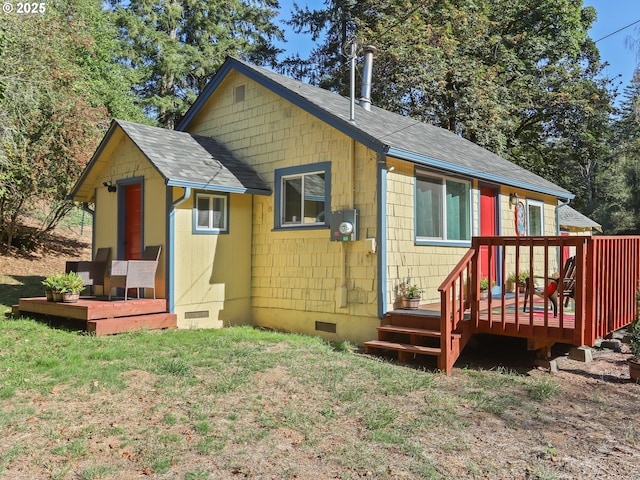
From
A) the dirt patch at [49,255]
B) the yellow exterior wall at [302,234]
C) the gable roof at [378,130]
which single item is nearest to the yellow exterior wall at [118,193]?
the yellow exterior wall at [302,234]

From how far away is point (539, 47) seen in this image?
22828mm

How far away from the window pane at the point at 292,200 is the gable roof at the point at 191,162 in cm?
38

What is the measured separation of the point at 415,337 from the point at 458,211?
10.7 feet

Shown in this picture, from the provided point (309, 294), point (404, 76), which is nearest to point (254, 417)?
point (309, 294)

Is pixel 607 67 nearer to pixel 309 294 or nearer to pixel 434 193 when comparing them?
pixel 434 193

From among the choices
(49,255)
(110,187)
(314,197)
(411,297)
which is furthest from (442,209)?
(49,255)

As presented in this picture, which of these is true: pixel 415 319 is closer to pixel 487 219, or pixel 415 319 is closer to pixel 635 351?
pixel 635 351

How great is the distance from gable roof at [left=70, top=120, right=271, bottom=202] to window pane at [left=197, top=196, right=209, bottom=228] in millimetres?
445

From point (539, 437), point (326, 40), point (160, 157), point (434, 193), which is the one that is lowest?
point (539, 437)

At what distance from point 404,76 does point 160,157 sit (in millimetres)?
13787

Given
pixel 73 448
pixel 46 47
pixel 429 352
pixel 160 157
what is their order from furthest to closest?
pixel 46 47, pixel 160 157, pixel 429 352, pixel 73 448

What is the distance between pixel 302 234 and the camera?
28.9ft

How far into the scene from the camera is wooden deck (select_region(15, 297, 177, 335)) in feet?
24.5

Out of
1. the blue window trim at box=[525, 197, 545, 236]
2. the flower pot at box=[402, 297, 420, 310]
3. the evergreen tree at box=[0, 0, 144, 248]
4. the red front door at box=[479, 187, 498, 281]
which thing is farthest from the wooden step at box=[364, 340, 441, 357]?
the evergreen tree at box=[0, 0, 144, 248]
